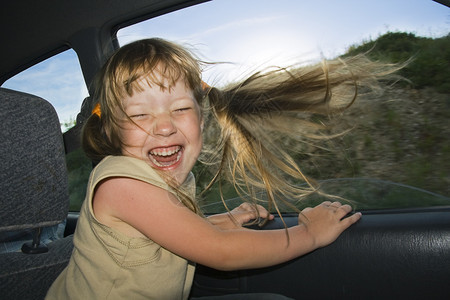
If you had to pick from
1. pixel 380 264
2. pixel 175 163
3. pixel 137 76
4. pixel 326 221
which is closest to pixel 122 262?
pixel 175 163

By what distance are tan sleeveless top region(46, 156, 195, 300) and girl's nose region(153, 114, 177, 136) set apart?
100 millimetres

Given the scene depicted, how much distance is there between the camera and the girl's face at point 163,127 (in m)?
1.26

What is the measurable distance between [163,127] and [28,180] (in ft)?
1.43

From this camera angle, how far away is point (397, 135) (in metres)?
1.76

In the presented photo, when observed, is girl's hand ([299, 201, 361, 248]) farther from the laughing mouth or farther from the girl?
the laughing mouth

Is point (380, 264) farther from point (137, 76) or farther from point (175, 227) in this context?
point (137, 76)

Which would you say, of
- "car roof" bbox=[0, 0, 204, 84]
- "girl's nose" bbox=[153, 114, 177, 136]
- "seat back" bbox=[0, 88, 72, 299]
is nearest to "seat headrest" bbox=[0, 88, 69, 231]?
"seat back" bbox=[0, 88, 72, 299]

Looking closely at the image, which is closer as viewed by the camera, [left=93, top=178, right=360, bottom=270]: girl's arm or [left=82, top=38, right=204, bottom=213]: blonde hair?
[left=93, top=178, right=360, bottom=270]: girl's arm

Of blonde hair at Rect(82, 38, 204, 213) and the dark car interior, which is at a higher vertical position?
blonde hair at Rect(82, 38, 204, 213)

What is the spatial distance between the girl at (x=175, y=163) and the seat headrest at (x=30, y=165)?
0.36 feet

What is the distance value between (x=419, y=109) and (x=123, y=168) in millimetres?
1197

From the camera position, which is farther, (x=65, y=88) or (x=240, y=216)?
(x=65, y=88)

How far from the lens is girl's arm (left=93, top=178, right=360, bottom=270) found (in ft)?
3.79

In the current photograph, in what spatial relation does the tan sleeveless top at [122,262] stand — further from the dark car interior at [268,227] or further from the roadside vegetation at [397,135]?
the roadside vegetation at [397,135]
